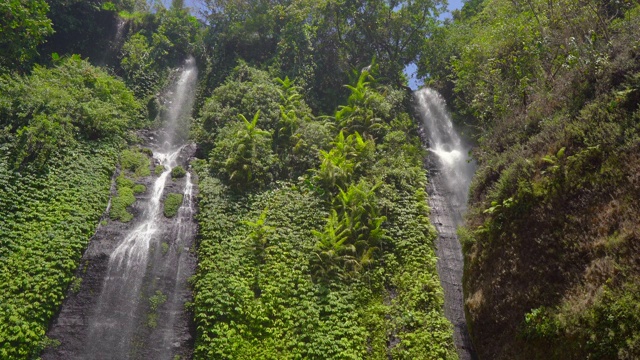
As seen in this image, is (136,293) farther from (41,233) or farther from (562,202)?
(562,202)


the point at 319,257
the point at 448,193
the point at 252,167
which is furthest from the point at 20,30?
the point at 448,193

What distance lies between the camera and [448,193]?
15.5 meters

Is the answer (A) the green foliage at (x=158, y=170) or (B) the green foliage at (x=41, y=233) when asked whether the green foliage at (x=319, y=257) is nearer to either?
(A) the green foliage at (x=158, y=170)

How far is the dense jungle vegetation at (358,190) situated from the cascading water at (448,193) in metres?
0.47

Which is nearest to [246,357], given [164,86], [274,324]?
[274,324]

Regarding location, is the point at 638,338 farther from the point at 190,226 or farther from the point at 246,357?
the point at 190,226

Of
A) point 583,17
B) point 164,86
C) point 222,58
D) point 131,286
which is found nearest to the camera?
point 131,286

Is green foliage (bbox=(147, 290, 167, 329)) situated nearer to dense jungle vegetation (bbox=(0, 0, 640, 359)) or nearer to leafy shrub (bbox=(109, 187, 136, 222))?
dense jungle vegetation (bbox=(0, 0, 640, 359))

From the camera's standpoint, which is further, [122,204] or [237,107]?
Result: [237,107]

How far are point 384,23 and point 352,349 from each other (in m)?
17.2

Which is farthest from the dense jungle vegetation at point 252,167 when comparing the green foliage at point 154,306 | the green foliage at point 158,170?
Answer: the green foliage at point 154,306

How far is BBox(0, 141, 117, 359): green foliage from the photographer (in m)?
9.87

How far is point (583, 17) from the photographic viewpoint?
12.7 meters

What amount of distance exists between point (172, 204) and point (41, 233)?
12.6 ft
